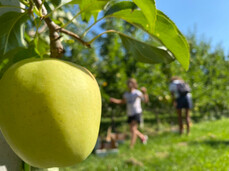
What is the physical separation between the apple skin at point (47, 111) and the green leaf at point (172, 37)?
→ 6.9 inches

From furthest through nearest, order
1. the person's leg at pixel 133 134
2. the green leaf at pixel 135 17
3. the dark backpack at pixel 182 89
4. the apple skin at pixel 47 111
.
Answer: the dark backpack at pixel 182 89, the person's leg at pixel 133 134, the green leaf at pixel 135 17, the apple skin at pixel 47 111

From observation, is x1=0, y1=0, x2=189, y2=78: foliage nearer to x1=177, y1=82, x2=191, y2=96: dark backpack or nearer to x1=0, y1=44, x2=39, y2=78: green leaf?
x1=0, y1=44, x2=39, y2=78: green leaf

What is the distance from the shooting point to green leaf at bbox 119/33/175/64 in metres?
0.55

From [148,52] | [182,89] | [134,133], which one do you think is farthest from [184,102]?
[148,52]

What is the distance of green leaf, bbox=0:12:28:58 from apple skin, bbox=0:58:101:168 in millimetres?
162

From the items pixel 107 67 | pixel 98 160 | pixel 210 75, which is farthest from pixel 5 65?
pixel 210 75

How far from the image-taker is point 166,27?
458 millimetres

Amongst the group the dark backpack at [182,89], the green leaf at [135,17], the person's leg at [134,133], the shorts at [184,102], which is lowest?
the person's leg at [134,133]

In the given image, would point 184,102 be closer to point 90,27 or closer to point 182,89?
point 182,89

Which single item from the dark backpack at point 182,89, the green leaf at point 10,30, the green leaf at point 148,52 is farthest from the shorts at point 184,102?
the green leaf at point 10,30

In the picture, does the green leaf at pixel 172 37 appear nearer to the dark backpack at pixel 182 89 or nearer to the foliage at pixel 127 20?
the foliage at pixel 127 20

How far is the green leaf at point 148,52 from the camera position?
1.80ft

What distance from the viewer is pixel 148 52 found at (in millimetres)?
571

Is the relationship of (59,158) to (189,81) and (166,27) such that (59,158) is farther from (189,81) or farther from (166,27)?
(189,81)
